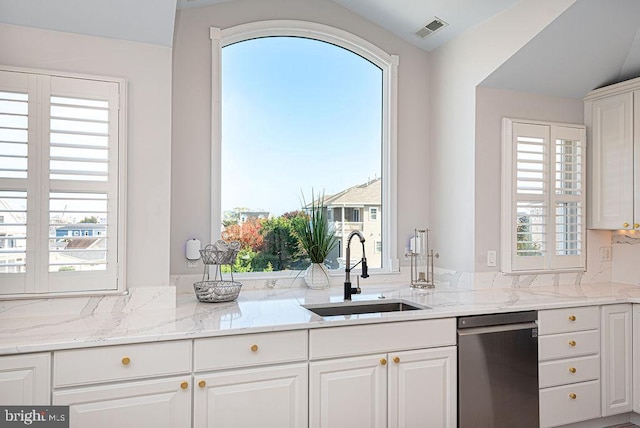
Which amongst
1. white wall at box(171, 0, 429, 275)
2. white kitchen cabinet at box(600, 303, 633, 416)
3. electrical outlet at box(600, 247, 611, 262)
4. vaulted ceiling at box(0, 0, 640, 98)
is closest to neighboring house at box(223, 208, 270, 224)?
white wall at box(171, 0, 429, 275)

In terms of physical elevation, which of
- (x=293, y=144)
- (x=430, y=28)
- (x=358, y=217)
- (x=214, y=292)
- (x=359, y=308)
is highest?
(x=430, y=28)

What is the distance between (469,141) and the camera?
3.38 m

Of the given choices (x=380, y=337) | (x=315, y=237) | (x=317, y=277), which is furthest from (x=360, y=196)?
(x=380, y=337)

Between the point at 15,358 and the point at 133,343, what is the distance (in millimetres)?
459

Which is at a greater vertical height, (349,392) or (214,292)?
(214,292)

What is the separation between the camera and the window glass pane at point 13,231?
89.0 inches

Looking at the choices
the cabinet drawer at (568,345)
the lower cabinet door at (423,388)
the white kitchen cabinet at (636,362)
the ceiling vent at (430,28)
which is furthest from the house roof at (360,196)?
the white kitchen cabinet at (636,362)

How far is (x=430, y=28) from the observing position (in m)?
3.50

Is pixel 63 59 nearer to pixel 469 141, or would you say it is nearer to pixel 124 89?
pixel 124 89

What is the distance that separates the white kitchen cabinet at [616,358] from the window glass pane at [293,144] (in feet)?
5.32

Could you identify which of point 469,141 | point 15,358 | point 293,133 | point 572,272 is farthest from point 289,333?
point 572,272

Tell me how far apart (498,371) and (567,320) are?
619 millimetres

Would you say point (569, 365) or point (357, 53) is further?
point (357, 53)

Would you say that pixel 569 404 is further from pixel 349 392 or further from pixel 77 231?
pixel 77 231
